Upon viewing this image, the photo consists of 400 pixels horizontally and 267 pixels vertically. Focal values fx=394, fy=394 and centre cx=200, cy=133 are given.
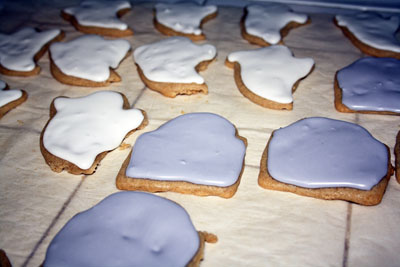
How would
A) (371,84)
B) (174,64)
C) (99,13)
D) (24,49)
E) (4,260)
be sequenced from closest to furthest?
1. (4,260)
2. (371,84)
3. (174,64)
4. (24,49)
5. (99,13)

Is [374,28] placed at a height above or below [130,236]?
above

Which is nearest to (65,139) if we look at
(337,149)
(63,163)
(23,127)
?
(63,163)

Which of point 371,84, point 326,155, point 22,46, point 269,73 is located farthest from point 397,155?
point 22,46

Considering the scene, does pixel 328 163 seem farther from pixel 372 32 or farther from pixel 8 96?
pixel 8 96

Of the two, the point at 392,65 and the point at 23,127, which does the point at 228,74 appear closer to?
the point at 392,65

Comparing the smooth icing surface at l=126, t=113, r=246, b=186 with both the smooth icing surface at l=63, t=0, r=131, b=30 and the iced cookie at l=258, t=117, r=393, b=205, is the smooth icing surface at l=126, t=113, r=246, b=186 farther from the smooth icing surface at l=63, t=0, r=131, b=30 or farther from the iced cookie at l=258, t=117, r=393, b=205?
the smooth icing surface at l=63, t=0, r=131, b=30

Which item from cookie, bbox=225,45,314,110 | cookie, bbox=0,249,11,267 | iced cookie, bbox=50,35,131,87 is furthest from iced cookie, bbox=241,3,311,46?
cookie, bbox=0,249,11,267

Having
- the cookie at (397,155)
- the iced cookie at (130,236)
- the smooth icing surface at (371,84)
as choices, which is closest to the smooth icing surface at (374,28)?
the smooth icing surface at (371,84)
